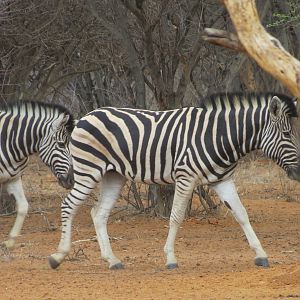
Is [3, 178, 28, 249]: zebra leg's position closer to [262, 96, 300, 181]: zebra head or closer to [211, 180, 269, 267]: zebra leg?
[211, 180, 269, 267]: zebra leg

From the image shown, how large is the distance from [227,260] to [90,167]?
200 centimetres

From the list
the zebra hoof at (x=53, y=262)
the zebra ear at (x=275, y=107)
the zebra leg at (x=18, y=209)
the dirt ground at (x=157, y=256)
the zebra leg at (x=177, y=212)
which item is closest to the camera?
the dirt ground at (x=157, y=256)

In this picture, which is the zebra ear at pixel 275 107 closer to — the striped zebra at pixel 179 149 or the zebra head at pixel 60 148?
the striped zebra at pixel 179 149

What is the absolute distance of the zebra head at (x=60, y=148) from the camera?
11742 millimetres

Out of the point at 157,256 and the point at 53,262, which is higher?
the point at 53,262

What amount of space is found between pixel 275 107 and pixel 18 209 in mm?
3726

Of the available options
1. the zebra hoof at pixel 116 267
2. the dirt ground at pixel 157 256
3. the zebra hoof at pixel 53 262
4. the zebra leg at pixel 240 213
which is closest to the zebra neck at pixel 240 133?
the zebra leg at pixel 240 213

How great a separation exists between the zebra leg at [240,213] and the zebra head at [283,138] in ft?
1.96

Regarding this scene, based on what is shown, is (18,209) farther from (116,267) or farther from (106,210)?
(116,267)

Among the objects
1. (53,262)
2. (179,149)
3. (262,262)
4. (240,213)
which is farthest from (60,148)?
(262,262)

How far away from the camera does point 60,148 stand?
11781 mm

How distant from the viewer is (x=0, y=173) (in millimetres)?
11844

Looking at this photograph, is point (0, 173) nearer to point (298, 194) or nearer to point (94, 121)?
point (94, 121)

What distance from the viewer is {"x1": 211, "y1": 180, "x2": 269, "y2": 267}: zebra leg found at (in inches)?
390
